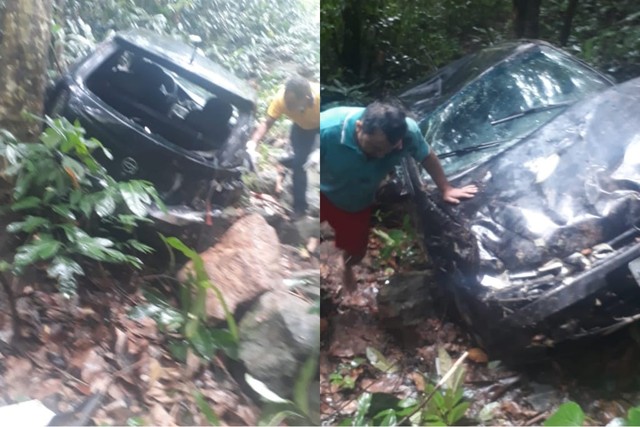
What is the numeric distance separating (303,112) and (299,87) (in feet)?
0.26

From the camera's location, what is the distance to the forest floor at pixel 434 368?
2064mm

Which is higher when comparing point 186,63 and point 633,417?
point 186,63

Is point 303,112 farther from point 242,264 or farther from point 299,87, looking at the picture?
point 242,264

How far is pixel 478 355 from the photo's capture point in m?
2.10

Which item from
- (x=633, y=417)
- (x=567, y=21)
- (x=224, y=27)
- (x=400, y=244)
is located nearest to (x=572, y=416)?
(x=633, y=417)

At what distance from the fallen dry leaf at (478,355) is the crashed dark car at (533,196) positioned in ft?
0.13

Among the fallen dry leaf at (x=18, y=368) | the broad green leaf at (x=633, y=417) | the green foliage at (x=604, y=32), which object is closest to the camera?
the broad green leaf at (x=633, y=417)

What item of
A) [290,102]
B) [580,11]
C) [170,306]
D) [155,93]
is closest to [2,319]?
[170,306]

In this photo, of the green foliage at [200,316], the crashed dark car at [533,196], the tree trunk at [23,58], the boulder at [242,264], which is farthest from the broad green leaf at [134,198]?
the crashed dark car at [533,196]

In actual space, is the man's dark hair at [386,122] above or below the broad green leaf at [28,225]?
above

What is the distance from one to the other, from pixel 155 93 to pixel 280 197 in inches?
20.4

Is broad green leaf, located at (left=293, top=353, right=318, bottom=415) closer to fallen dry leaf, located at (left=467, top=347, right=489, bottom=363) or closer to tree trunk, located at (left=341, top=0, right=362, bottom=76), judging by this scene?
fallen dry leaf, located at (left=467, top=347, right=489, bottom=363)

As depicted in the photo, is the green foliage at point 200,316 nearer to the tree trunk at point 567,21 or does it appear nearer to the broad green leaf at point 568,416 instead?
the broad green leaf at point 568,416

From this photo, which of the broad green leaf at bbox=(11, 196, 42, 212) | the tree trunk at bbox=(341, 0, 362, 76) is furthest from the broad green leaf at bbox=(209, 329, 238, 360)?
the tree trunk at bbox=(341, 0, 362, 76)
